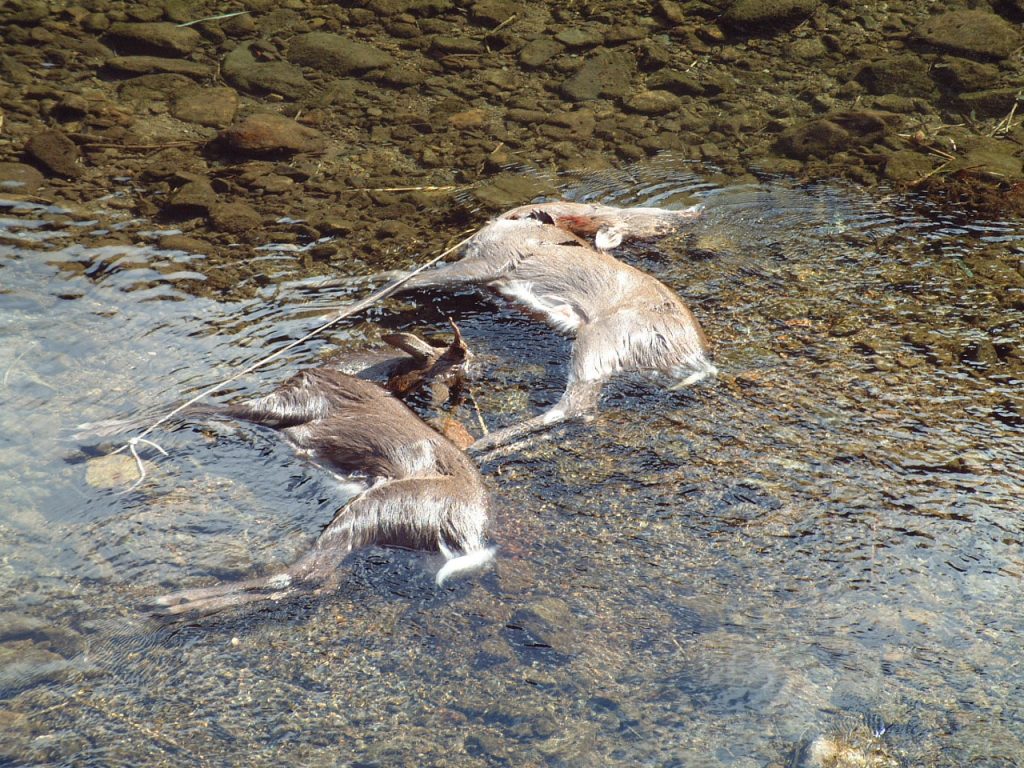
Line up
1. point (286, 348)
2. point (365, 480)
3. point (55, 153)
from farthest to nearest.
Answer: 1. point (55, 153)
2. point (286, 348)
3. point (365, 480)

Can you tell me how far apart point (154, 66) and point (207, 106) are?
83 cm

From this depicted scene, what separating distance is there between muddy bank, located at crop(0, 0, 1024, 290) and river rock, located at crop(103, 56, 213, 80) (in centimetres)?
2

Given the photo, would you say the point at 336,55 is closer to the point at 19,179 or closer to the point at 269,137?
the point at 269,137

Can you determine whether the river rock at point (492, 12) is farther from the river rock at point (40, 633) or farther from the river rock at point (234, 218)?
the river rock at point (40, 633)

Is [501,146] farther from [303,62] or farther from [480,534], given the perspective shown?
[480,534]

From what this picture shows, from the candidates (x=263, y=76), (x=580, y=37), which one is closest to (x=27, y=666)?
(x=263, y=76)

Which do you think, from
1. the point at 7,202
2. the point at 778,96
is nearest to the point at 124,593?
the point at 7,202

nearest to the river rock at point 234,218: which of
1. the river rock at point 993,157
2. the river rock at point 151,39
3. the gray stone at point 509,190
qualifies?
the gray stone at point 509,190

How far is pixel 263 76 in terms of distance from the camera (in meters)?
6.79

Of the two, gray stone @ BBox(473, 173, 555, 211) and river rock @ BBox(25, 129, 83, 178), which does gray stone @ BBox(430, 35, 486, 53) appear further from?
river rock @ BBox(25, 129, 83, 178)

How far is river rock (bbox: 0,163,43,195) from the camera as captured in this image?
525 cm

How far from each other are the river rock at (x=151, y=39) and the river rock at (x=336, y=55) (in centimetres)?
82

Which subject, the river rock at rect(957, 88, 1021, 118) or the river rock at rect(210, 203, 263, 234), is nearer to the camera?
the river rock at rect(210, 203, 263, 234)

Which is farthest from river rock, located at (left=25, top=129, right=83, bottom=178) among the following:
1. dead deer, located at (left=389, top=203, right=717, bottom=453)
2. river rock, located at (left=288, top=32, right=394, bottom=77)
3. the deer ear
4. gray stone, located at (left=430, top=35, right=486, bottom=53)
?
A: the deer ear
